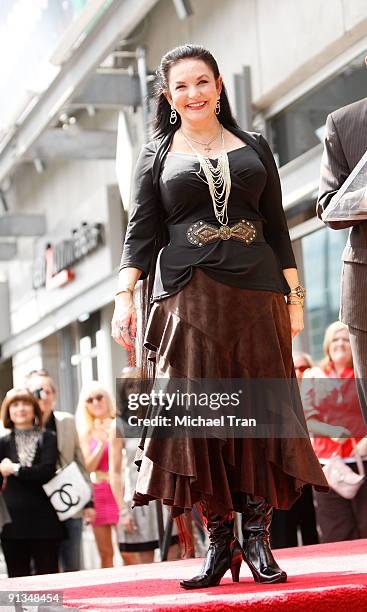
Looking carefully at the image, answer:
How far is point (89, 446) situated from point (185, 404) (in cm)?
469

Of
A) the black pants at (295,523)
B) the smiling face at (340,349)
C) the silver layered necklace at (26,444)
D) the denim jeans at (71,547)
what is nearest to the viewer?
the smiling face at (340,349)

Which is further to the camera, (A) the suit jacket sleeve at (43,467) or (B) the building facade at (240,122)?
(B) the building facade at (240,122)

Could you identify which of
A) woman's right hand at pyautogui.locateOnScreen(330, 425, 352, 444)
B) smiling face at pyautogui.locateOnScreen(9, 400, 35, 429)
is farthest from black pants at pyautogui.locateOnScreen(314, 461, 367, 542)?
smiling face at pyautogui.locateOnScreen(9, 400, 35, 429)

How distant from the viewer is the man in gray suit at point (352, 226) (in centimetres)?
396

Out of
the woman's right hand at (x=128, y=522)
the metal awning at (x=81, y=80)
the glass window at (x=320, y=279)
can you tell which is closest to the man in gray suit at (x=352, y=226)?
the woman's right hand at (x=128, y=522)

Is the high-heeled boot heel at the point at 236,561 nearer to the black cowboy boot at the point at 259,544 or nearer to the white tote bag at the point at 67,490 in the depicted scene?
the black cowboy boot at the point at 259,544

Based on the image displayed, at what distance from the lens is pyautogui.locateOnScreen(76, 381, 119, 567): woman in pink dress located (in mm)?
8422

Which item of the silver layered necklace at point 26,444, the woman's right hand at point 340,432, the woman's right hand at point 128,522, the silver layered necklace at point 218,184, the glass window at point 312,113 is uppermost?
the glass window at point 312,113

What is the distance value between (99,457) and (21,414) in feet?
4.19

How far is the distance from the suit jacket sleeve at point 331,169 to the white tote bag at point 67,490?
3503 millimetres

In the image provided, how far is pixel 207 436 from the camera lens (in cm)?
385

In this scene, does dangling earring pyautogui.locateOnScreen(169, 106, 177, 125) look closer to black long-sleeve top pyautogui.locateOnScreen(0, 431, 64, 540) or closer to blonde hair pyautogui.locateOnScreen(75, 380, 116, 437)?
black long-sleeve top pyautogui.locateOnScreen(0, 431, 64, 540)

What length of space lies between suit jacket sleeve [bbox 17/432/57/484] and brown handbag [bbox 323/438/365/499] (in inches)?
66.9

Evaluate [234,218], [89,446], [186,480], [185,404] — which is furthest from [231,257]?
[89,446]
